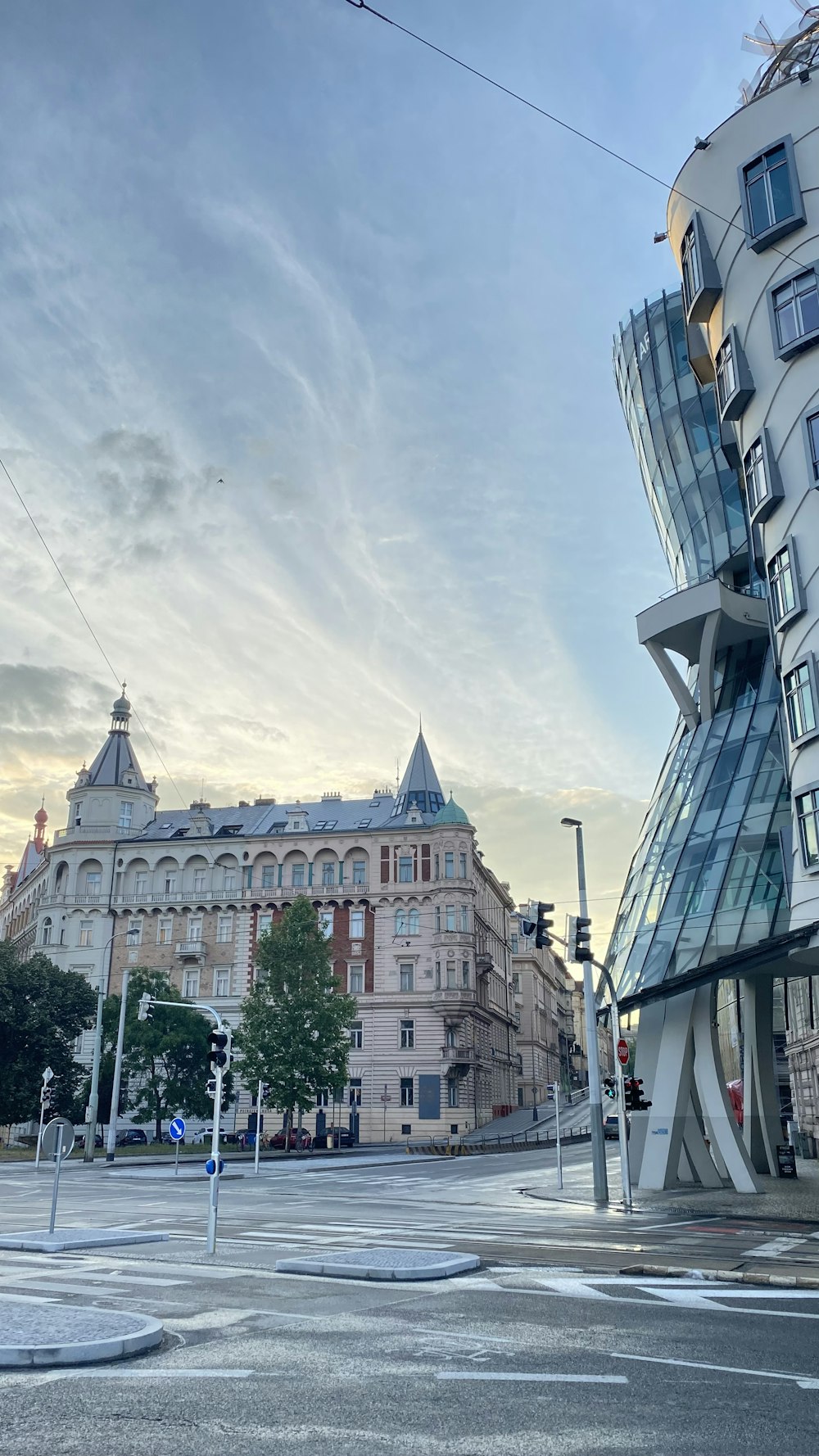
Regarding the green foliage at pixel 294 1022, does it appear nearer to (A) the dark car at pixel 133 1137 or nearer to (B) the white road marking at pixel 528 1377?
(A) the dark car at pixel 133 1137

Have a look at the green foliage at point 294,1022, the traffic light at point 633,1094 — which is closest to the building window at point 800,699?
the traffic light at point 633,1094

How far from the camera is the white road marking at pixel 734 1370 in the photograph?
797 cm

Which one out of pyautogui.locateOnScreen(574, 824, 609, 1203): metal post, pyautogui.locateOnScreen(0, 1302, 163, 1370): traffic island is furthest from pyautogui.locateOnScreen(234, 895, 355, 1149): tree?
pyautogui.locateOnScreen(0, 1302, 163, 1370): traffic island

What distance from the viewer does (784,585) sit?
28.0 m

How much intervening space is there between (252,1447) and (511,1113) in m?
86.5

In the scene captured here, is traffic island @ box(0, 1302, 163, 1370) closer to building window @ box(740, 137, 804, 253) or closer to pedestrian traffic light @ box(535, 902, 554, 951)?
pedestrian traffic light @ box(535, 902, 554, 951)

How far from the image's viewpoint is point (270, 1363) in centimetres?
842

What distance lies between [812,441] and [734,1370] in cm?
2333

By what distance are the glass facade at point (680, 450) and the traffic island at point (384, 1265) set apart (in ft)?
105

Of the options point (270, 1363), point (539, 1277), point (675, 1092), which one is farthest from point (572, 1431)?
point (675, 1092)

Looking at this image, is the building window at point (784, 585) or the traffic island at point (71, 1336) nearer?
the traffic island at point (71, 1336)

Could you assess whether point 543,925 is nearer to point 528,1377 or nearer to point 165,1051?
point 528,1377

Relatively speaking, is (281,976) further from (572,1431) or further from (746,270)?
(572,1431)

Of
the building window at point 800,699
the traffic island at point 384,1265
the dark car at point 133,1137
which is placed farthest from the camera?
the dark car at point 133,1137
